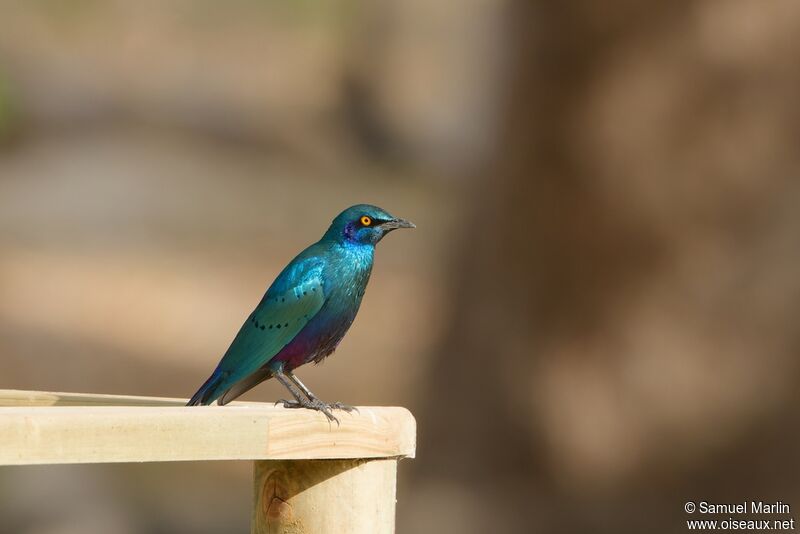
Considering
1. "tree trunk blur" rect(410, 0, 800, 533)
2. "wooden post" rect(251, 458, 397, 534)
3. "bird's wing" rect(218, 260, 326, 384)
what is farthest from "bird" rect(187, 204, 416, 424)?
"tree trunk blur" rect(410, 0, 800, 533)

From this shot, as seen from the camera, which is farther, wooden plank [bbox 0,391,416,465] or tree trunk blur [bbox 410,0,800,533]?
tree trunk blur [bbox 410,0,800,533]

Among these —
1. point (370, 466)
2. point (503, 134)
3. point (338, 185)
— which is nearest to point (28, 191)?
point (338, 185)

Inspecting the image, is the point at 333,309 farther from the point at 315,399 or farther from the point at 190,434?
the point at 190,434

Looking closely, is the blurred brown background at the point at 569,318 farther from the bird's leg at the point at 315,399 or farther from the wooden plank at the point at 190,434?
the wooden plank at the point at 190,434

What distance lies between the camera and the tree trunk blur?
7.86 metres

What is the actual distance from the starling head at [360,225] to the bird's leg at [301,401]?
428 millimetres

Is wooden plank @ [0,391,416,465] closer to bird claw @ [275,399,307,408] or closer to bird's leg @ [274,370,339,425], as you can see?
bird's leg @ [274,370,339,425]

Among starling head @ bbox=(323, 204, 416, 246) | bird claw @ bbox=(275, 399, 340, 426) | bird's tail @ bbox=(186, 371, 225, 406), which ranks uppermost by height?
starling head @ bbox=(323, 204, 416, 246)

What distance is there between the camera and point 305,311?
3.82 meters

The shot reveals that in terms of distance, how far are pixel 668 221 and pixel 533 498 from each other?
1.91 metres

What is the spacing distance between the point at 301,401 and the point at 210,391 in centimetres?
24

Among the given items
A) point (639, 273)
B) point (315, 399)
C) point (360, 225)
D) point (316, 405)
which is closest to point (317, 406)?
point (316, 405)

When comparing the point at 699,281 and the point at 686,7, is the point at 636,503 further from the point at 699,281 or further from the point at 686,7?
the point at 686,7

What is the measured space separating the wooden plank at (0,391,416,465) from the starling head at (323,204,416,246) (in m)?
0.87
